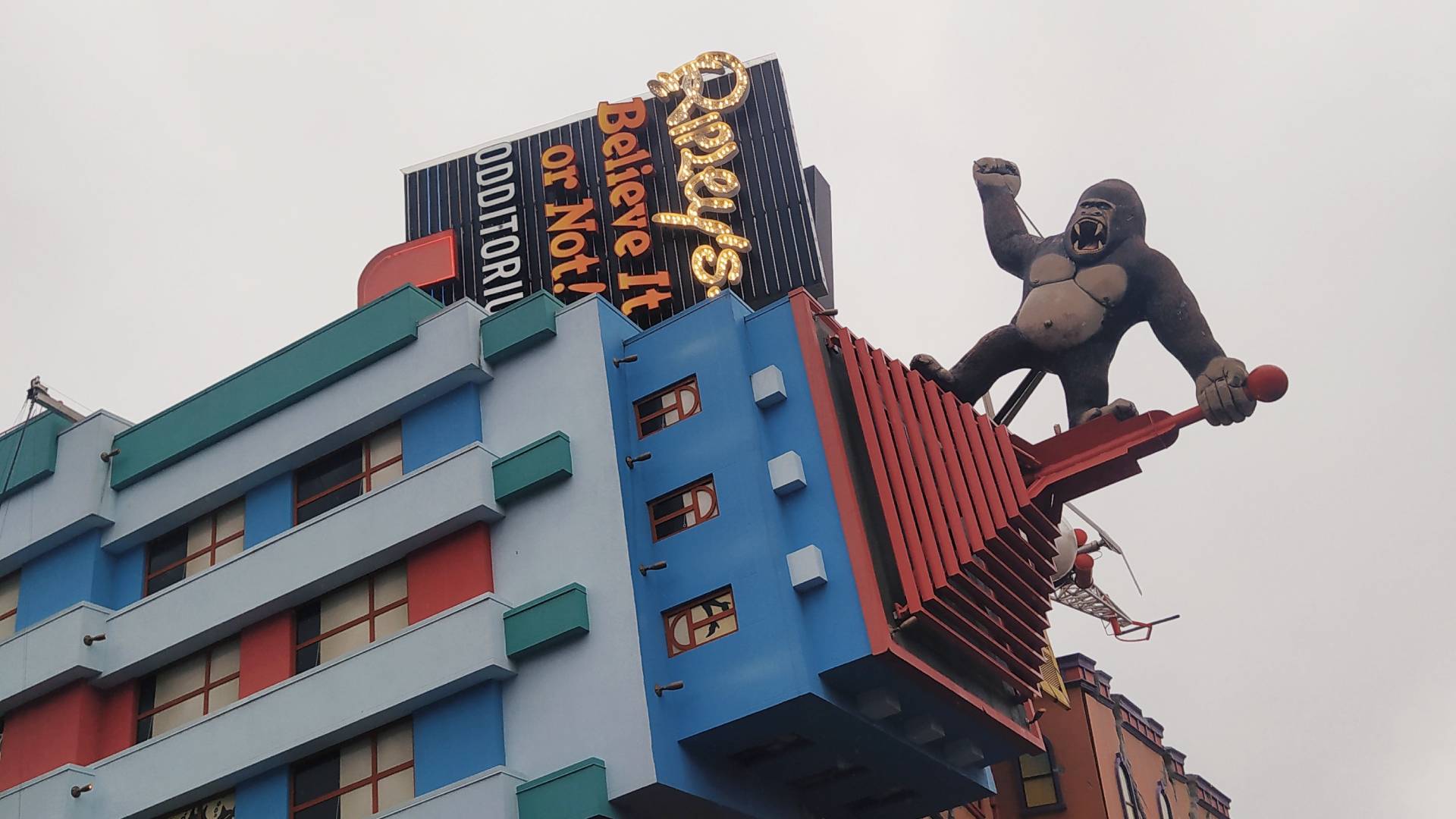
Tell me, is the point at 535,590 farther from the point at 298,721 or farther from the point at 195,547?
the point at 195,547

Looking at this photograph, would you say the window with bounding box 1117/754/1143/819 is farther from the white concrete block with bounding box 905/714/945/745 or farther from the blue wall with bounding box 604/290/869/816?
the blue wall with bounding box 604/290/869/816

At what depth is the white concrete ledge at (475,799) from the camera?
28703 mm

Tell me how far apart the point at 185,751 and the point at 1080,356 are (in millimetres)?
20567

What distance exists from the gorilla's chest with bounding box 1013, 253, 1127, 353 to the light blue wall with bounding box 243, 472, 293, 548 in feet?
54.4

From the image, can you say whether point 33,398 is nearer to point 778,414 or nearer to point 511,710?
point 511,710

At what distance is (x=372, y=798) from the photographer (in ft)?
102

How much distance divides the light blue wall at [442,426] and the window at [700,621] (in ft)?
20.6

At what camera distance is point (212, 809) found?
1299 inches

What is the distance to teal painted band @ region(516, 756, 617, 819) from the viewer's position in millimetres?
27938

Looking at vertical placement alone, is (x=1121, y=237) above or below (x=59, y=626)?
above

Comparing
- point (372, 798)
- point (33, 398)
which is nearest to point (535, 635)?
point (372, 798)

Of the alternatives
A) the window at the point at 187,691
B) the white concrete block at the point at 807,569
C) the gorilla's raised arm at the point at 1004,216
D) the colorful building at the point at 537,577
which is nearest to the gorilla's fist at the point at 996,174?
the gorilla's raised arm at the point at 1004,216

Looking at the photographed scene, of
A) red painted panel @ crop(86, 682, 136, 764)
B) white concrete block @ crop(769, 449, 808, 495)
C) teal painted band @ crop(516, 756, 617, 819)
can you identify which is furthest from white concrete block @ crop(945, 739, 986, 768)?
red painted panel @ crop(86, 682, 136, 764)

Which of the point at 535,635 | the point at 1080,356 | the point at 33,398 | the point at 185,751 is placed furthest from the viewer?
the point at 33,398
